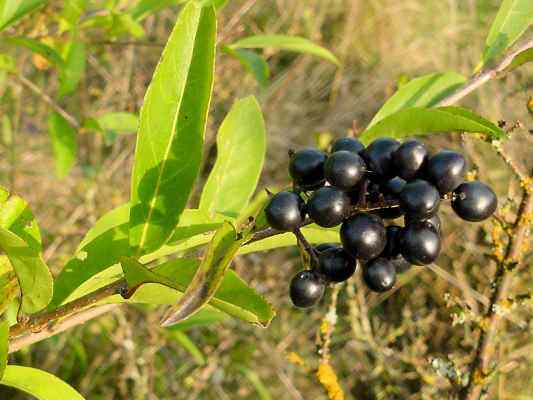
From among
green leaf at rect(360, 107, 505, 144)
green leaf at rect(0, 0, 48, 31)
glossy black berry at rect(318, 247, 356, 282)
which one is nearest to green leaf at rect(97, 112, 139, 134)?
green leaf at rect(0, 0, 48, 31)

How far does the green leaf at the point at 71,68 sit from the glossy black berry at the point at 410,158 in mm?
1439

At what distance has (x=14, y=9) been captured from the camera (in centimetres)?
169

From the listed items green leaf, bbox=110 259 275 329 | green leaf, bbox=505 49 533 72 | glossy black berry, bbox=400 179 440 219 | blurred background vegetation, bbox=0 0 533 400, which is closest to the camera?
green leaf, bbox=110 259 275 329

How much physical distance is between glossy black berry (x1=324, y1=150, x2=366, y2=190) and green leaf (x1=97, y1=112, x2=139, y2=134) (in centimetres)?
153

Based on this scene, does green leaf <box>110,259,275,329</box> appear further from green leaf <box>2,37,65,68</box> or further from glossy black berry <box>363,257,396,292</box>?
green leaf <box>2,37,65,68</box>

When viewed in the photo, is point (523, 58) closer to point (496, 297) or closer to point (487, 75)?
point (487, 75)

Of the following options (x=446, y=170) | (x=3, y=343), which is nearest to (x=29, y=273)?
(x=3, y=343)

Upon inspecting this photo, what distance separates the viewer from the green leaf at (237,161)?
131 centimetres

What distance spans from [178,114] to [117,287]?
30 centimetres

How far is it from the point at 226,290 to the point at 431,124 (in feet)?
1.46

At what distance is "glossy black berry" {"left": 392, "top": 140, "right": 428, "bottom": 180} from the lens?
101 centimetres

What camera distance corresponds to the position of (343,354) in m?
4.56

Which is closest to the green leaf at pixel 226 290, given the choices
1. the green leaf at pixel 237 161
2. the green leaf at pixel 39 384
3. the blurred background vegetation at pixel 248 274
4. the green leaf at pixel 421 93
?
the green leaf at pixel 39 384

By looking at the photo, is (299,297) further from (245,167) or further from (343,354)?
(343,354)
